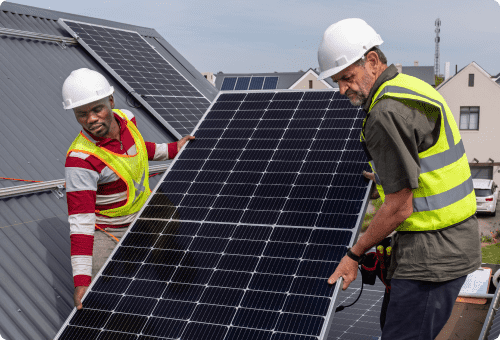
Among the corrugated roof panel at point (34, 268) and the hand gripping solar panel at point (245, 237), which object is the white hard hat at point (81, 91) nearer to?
the hand gripping solar panel at point (245, 237)

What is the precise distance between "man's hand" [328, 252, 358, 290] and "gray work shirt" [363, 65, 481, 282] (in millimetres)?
336

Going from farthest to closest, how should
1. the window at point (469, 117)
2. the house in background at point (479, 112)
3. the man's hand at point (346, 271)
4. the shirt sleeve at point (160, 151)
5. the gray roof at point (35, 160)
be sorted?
the window at point (469, 117), the house in background at point (479, 112), the shirt sleeve at point (160, 151), the gray roof at point (35, 160), the man's hand at point (346, 271)

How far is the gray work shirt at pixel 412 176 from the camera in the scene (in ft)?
12.3

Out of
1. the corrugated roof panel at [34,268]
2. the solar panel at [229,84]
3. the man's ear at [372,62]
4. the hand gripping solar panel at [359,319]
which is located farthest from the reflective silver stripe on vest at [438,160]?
the solar panel at [229,84]

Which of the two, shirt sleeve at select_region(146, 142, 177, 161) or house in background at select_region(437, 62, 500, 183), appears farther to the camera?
house in background at select_region(437, 62, 500, 183)

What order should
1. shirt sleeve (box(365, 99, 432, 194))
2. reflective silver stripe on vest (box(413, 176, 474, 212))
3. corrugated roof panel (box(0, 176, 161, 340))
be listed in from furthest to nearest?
1. corrugated roof panel (box(0, 176, 161, 340))
2. reflective silver stripe on vest (box(413, 176, 474, 212))
3. shirt sleeve (box(365, 99, 432, 194))

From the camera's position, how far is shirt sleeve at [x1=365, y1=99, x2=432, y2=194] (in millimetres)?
3736

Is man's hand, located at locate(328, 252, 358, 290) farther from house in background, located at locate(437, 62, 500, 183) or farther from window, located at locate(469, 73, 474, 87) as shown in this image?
window, located at locate(469, 73, 474, 87)

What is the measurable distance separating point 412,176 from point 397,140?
0.94 feet

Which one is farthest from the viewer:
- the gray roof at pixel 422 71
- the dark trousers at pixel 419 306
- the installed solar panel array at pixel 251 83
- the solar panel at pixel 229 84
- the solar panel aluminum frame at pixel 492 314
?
the gray roof at pixel 422 71

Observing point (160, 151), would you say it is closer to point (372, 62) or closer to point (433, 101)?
point (372, 62)

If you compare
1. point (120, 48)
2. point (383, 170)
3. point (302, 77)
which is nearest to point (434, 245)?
point (383, 170)

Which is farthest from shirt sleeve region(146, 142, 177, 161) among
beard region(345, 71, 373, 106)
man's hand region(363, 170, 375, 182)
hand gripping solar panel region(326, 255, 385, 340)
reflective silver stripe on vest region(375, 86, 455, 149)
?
hand gripping solar panel region(326, 255, 385, 340)

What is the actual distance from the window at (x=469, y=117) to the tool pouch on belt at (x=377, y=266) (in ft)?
137
